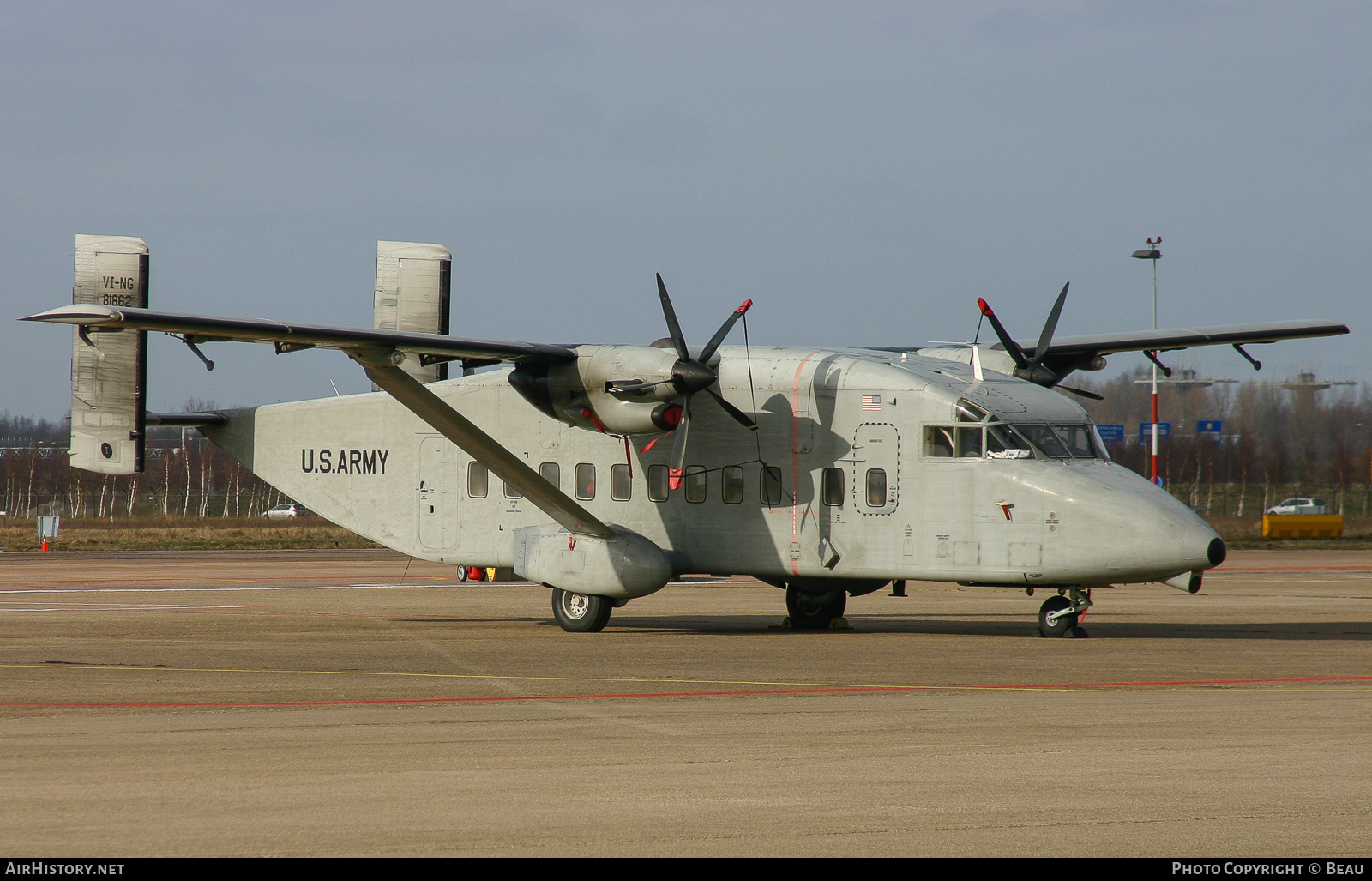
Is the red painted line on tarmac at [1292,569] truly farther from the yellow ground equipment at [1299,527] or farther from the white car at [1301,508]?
the white car at [1301,508]

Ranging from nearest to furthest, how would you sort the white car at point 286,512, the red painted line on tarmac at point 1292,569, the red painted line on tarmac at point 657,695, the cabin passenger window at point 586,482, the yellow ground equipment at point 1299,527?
the red painted line on tarmac at point 657,695
the cabin passenger window at point 586,482
the red painted line on tarmac at point 1292,569
the yellow ground equipment at point 1299,527
the white car at point 286,512

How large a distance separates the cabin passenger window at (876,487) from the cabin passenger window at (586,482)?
4326mm

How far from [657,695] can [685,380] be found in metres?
6.32

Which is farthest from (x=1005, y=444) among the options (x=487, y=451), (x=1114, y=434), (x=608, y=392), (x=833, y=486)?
(x=1114, y=434)

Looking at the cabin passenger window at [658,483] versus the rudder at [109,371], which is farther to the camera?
the rudder at [109,371]

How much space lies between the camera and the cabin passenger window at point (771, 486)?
18953 mm

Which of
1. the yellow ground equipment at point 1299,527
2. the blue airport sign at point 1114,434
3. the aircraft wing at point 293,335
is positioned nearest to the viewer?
the aircraft wing at point 293,335

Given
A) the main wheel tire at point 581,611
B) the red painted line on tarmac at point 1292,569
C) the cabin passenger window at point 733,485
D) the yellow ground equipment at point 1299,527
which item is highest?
the cabin passenger window at point 733,485

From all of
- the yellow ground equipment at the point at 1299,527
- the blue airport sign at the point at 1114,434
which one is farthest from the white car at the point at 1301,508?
the yellow ground equipment at the point at 1299,527

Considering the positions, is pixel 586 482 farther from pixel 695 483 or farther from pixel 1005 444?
pixel 1005 444

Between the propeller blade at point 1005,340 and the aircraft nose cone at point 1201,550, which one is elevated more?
the propeller blade at point 1005,340

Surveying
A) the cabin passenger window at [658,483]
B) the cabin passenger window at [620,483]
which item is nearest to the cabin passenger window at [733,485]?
the cabin passenger window at [658,483]

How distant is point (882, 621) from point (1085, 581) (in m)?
5.14

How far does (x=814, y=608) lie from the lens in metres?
20.3
